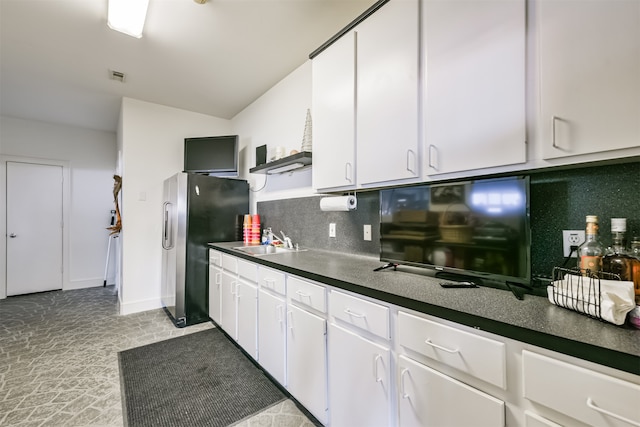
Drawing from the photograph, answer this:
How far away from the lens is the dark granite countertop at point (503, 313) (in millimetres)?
674

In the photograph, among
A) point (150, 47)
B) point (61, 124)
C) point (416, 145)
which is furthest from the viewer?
point (61, 124)

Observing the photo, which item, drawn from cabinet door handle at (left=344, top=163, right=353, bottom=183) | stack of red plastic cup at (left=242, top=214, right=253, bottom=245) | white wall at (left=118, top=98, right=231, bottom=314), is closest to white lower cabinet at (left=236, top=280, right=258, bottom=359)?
stack of red plastic cup at (left=242, top=214, right=253, bottom=245)

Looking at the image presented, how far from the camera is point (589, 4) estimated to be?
36.2 inches

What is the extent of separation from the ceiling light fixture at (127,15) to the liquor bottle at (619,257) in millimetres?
2858

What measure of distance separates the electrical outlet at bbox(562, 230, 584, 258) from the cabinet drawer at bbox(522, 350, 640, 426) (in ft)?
1.97

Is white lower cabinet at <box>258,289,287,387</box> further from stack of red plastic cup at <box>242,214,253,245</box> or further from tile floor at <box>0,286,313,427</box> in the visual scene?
stack of red plastic cup at <box>242,214,253,245</box>

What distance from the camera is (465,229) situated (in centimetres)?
131

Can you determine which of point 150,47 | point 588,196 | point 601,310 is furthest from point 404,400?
point 150,47

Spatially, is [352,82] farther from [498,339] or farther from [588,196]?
[498,339]

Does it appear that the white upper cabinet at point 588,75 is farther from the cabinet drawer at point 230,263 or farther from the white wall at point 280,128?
the cabinet drawer at point 230,263

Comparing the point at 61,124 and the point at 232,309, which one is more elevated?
the point at 61,124

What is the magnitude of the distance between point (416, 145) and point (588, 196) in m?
0.72

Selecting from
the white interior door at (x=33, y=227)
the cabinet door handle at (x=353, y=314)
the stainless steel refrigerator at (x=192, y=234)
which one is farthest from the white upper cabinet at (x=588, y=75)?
the white interior door at (x=33, y=227)

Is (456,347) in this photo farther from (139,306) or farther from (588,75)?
(139,306)
